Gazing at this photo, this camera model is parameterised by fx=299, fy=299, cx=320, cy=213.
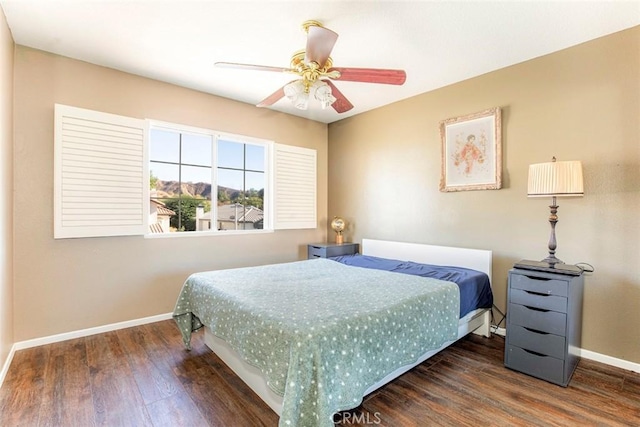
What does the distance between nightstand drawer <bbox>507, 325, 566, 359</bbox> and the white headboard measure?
75cm

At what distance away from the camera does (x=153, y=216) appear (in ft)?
11.1

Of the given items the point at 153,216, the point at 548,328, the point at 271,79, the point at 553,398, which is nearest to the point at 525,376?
the point at 553,398

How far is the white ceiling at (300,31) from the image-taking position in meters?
2.09

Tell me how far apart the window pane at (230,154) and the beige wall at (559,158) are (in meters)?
2.07

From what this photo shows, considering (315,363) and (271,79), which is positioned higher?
(271,79)

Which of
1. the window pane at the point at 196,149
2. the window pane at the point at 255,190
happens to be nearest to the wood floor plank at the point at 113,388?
the window pane at the point at 196,149

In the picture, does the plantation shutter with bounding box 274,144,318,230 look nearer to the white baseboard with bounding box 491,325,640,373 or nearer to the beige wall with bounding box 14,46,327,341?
the beige wall with bounding box 14,46,327,341

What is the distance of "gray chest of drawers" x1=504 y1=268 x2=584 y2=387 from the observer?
2.10 metres

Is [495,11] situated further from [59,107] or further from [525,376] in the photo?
[59,107]

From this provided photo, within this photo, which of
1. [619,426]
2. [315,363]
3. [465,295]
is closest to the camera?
[315,363]

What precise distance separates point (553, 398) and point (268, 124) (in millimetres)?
4007

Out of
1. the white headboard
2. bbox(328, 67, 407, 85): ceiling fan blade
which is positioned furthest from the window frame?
bbox(328, 67, 407, 85): ceiling fan blade

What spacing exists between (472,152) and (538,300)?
1608 millimetres

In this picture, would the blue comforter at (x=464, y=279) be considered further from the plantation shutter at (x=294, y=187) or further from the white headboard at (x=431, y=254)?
the plantation shutter at (x=294, y=187)
